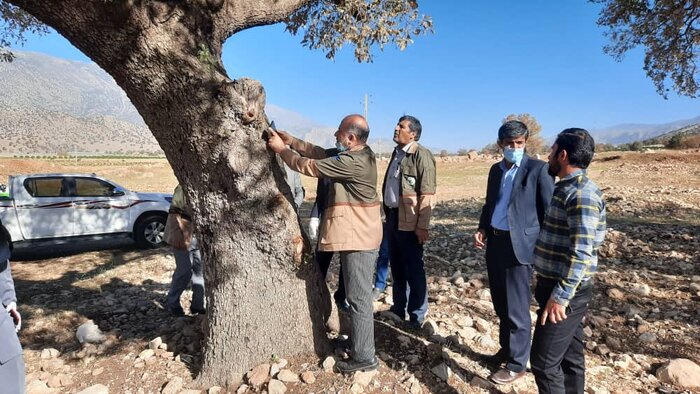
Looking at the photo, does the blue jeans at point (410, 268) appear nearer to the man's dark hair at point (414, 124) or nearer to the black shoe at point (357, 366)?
the man's dark hair at point (414, 124)

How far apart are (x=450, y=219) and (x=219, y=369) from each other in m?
9.53

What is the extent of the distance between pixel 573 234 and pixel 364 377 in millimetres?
1639

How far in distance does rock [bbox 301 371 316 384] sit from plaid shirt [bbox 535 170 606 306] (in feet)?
5.40

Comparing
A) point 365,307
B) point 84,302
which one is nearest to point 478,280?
point 365,307

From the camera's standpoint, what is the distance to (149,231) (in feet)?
29.0

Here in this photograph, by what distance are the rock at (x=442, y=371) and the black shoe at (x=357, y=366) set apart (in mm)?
442

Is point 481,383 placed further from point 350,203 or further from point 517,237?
point 350,203

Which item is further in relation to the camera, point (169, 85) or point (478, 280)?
point (478, 280)

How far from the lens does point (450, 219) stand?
11.7m

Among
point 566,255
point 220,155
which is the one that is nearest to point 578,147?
point 566,255

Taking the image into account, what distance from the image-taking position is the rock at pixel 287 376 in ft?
9.25

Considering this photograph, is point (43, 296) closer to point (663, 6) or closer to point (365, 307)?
point (365, 307)

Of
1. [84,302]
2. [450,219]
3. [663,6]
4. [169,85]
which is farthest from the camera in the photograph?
[450,219]

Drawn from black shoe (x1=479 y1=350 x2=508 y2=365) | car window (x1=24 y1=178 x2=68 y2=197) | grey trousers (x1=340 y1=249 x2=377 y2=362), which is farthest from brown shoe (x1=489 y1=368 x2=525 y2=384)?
car window (x1=24 y1=178 x2=68 y2=197)
